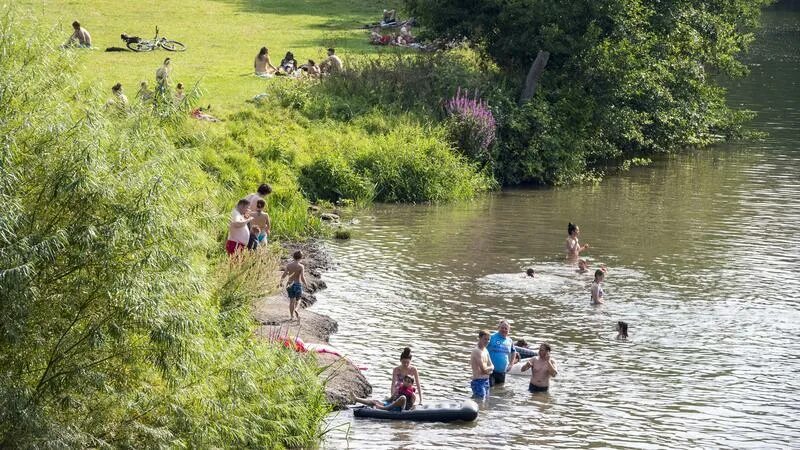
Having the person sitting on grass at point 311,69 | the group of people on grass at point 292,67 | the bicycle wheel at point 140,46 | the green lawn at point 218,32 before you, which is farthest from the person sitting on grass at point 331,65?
the bicycle wheel at point 140,46

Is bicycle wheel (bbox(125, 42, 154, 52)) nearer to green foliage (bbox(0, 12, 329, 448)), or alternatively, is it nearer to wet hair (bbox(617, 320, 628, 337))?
wet hair (bbox(617, 320, 628, 337))

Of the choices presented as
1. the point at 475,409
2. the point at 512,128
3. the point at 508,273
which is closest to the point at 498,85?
the point at 512,128

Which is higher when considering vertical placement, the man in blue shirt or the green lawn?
the green lawn

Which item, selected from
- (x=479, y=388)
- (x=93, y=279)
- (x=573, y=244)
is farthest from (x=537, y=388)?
(x=93, y=279)

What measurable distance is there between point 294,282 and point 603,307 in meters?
7.06

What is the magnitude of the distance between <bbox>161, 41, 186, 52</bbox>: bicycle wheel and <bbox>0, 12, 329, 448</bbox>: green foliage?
3562 cm

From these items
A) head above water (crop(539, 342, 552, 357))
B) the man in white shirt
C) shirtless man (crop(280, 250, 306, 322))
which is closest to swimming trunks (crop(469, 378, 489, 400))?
head above water (crop(539, 342, 552, 357))

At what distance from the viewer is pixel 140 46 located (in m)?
52.5

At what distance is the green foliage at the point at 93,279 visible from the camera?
52.9 feet

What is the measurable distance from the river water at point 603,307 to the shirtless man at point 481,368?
0.24m

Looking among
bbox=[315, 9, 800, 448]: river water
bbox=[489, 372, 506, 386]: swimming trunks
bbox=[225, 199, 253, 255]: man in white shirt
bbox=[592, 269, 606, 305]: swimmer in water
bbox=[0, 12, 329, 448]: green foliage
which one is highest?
bbox=[0, 12, 329, 448]: green foliage

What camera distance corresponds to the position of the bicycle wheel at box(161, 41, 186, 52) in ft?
175

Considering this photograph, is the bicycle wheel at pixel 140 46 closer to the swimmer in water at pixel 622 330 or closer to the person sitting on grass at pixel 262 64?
the person sitting on grass at pixel 262 64

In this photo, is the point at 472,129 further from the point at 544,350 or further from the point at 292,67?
the point at 544,350
